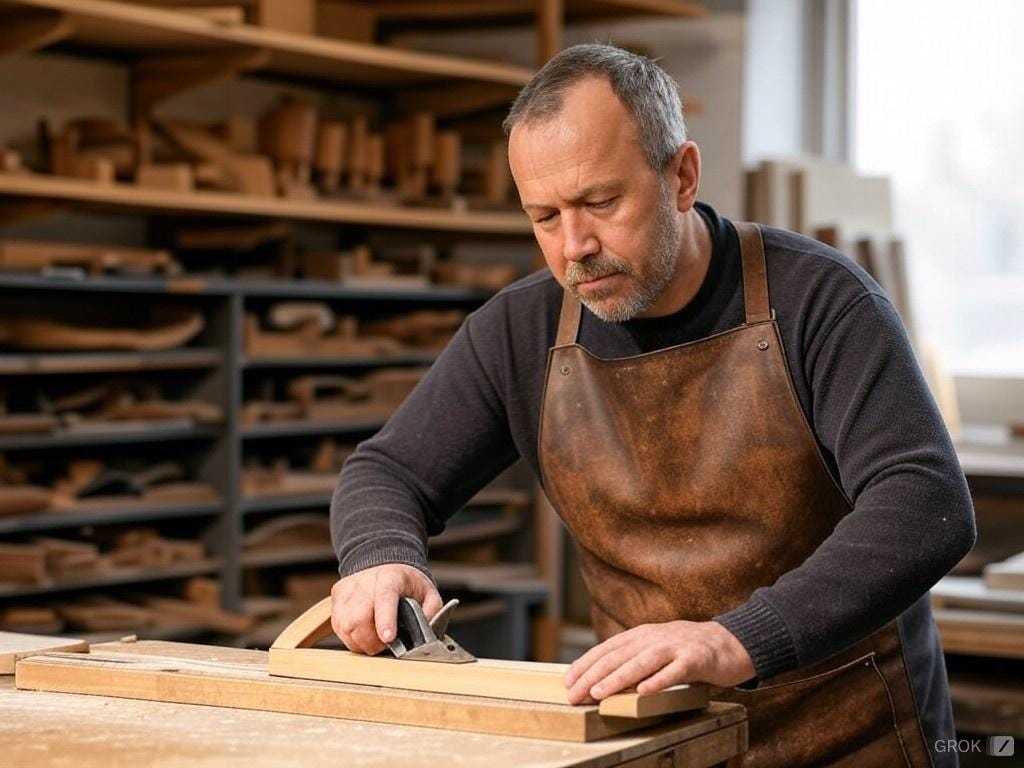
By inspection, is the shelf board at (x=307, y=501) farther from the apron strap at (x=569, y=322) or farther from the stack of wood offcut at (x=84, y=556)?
the apron strap at (x=569, y=322)

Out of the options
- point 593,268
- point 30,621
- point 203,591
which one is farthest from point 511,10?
point 593,268

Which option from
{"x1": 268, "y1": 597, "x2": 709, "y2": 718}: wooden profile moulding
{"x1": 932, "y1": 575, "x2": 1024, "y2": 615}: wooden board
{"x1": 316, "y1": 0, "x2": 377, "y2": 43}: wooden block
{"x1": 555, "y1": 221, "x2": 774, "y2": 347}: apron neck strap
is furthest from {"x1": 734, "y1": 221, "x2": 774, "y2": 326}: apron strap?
{"x1": 316, "y1": 0, "x2": 377, "y2": 43}: wooden block

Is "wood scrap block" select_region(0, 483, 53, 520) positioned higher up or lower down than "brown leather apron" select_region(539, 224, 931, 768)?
lower down

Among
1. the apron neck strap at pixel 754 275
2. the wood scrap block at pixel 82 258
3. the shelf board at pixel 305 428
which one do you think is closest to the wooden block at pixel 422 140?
the shelf board at pixel 305 428

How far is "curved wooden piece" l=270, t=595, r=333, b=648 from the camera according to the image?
194cm

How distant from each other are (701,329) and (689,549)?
1.06 ft

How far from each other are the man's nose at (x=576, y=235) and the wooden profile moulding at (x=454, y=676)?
57 centimetres

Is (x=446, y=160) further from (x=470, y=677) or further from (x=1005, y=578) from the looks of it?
(x=470, y=677)

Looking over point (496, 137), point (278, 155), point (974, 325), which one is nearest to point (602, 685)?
point (278, 155)

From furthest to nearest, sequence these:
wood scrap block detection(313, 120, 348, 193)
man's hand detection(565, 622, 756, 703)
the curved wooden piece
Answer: wood scrap block detection(313, 120, 348, 193) → the curved wooden piece → man's hand detection(565, 622, 756, 703)

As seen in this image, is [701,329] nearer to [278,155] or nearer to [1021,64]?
[278,155]

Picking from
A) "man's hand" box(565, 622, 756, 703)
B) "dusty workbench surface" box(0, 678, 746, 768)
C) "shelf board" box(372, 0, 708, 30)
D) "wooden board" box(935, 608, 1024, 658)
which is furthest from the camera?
"shelf board" box(372, 0, 708, 30)

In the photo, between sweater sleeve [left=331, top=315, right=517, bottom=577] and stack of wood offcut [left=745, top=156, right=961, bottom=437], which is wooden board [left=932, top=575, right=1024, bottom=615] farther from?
stack of wood offcut [left=745, top=156, right=961, bottom=437]

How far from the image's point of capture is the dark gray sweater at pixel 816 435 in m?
1.85
